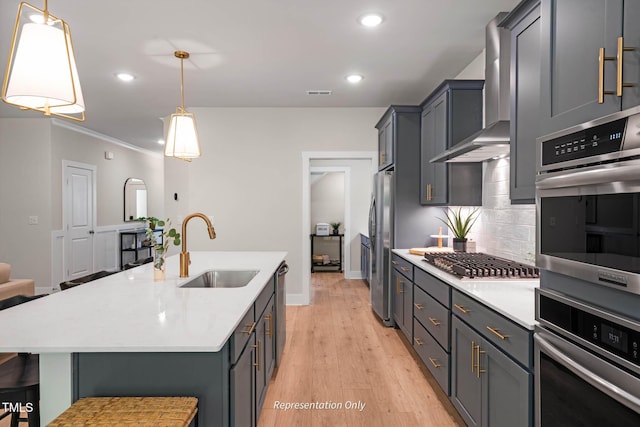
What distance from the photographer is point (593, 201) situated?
41.8 inches

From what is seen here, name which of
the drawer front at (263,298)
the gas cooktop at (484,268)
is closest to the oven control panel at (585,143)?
the gas cooktop at (484,268)

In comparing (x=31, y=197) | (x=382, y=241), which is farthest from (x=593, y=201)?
(x=31, y=197)

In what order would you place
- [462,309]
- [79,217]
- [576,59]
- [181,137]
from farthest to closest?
1. [79,217]
2. [181,137]
3. [462,309]
4. [576,59]

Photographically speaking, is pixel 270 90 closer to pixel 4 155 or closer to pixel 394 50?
pixel 394 50

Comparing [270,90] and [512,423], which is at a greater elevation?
[270,90]

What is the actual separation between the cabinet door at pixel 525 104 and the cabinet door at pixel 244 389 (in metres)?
1.56

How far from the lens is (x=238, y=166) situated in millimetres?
5051

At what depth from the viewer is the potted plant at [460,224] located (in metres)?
3.36

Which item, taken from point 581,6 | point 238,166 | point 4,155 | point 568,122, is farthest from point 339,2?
point 4,155

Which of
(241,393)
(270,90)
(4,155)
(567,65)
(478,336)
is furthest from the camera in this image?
(4,155)

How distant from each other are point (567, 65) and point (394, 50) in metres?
2.14

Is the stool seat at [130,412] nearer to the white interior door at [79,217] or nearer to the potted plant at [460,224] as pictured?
the potted plant at [460,224]

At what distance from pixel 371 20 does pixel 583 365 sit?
242 centimetres

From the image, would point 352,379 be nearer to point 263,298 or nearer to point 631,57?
point 263,298
